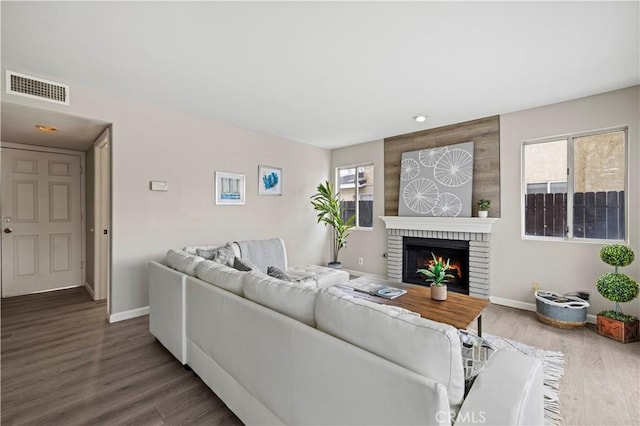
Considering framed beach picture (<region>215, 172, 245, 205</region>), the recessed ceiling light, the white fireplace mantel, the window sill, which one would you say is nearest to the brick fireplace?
the white fireplace mantel

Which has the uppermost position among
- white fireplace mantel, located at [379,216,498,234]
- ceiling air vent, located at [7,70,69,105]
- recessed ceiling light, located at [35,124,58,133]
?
ceiling air vent, located at [7,70,69,105]

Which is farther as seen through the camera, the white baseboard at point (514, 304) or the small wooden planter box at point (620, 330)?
the white baseboard at point (514, 304)

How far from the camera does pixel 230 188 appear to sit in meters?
4.18

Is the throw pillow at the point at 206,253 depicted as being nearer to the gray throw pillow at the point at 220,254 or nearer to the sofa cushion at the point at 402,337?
Answer: the gray throw pillow at the point at 220,254

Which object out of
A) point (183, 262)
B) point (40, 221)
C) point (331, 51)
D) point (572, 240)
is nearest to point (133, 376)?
point (183, 262)

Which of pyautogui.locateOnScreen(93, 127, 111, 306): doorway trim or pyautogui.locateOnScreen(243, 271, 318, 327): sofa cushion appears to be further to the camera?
pyautogui.locateOnScreen(93, 127, 111, 306): doorway trim

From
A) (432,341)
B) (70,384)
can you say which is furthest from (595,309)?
(70,384)

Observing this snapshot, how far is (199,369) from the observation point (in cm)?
197

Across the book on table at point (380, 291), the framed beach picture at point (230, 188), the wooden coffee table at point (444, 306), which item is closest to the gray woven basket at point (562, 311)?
the wooden coffee table at point (444, 306)

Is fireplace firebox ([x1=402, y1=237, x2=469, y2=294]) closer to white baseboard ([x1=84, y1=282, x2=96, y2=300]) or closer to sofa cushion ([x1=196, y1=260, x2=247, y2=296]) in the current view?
sofa cushion ([x1=196, y1=260, x2=247, y2=296])

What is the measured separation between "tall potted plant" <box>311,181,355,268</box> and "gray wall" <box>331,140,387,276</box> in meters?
0.21

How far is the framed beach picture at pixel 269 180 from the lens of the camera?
458 cm

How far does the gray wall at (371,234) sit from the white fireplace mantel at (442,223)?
32 cm

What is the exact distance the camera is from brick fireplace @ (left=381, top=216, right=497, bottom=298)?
3.84 metres
